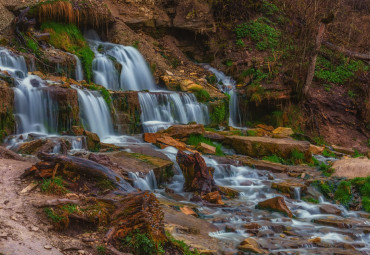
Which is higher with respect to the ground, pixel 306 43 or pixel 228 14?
pixel 228 14

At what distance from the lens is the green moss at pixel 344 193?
8.12 metres

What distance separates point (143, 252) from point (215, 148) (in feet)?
25.2

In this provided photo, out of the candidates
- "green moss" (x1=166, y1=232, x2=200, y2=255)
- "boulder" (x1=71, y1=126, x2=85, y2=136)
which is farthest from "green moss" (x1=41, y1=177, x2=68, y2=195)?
"boulder" (x1=71, y1=126, x2=85, y2=136)

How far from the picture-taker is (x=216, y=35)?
2197 centimetres

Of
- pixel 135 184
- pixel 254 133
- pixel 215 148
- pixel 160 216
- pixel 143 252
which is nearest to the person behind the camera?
pixel 143 252

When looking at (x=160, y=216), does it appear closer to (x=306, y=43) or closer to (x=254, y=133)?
(x=254, y=133)

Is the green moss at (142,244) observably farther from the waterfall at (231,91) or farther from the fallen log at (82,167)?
the waterfall at (231,91)

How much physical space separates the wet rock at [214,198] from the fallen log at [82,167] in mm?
1802

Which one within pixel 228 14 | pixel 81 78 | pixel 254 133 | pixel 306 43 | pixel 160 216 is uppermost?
pixel 228 14

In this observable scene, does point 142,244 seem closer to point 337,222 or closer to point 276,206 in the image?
point 276,206

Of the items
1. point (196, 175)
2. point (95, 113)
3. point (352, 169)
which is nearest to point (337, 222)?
point (196, 175)

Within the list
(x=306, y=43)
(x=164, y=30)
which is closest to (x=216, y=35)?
(x=164, y=30)

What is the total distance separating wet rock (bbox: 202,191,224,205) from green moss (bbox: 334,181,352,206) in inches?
107

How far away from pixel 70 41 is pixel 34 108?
662 cm
